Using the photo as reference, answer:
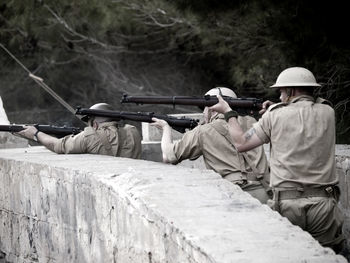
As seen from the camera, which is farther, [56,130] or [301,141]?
[56,130]

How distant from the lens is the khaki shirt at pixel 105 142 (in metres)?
8.17

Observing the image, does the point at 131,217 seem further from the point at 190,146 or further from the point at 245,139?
the point at 190,146

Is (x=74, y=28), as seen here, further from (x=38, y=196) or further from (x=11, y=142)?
(x=38, y=196)

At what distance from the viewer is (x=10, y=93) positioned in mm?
22281

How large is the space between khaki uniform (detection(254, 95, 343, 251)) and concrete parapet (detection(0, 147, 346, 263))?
35cm

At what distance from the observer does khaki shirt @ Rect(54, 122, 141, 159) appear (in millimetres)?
8172

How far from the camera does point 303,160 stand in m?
5.53

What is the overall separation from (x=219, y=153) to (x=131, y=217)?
1299mm

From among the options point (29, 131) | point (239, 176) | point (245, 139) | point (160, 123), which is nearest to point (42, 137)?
point (29, 131)

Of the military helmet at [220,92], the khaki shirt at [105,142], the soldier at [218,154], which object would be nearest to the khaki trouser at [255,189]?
the soldier at [218,154]

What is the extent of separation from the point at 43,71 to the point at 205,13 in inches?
409

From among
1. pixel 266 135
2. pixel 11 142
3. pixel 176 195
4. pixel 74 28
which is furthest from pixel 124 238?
pixel 74 28

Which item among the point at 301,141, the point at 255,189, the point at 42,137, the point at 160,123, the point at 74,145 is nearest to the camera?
the point at 301,141

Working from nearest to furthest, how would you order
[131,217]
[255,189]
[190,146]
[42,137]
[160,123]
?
[131,217], [190,146], [255,189], [160,123], [42,137]
